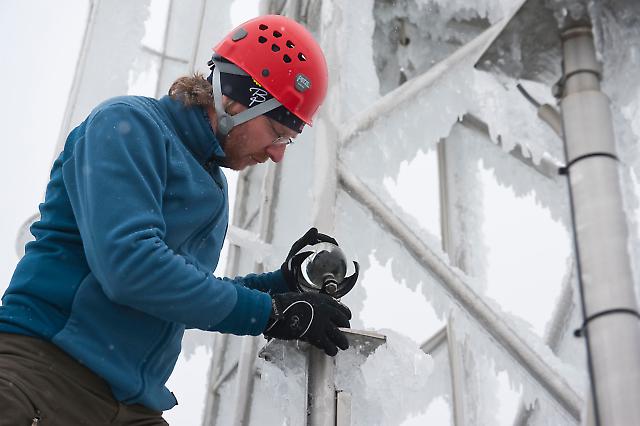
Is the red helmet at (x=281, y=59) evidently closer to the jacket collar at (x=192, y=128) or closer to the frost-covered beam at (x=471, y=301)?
the jacket collar at (x=192, y=128)

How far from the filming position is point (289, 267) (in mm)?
1818

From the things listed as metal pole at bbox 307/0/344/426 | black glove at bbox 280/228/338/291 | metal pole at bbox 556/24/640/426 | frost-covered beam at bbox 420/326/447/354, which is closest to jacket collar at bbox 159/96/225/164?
black glove at bbox 280/228/338/291

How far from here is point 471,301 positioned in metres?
2.82

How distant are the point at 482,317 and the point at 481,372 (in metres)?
1.61

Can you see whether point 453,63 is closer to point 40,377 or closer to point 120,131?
point 120,131

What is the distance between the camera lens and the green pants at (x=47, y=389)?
1294mm

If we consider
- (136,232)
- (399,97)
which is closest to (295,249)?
(136,232)

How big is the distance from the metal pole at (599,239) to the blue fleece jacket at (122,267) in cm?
83

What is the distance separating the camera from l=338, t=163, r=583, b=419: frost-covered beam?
2.66 meters

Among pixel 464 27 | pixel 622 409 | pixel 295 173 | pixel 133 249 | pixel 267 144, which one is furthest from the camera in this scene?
pixel 464 27

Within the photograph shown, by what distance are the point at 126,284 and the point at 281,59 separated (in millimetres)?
774

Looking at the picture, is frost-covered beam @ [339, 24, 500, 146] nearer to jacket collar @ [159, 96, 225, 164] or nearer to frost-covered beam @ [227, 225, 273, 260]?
frost-covered beam @ [227, 225, 273, 260]

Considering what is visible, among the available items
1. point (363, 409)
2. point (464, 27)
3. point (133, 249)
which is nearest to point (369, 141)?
point (464, 27)

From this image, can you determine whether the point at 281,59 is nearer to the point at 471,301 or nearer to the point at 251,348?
the point at 471,301
